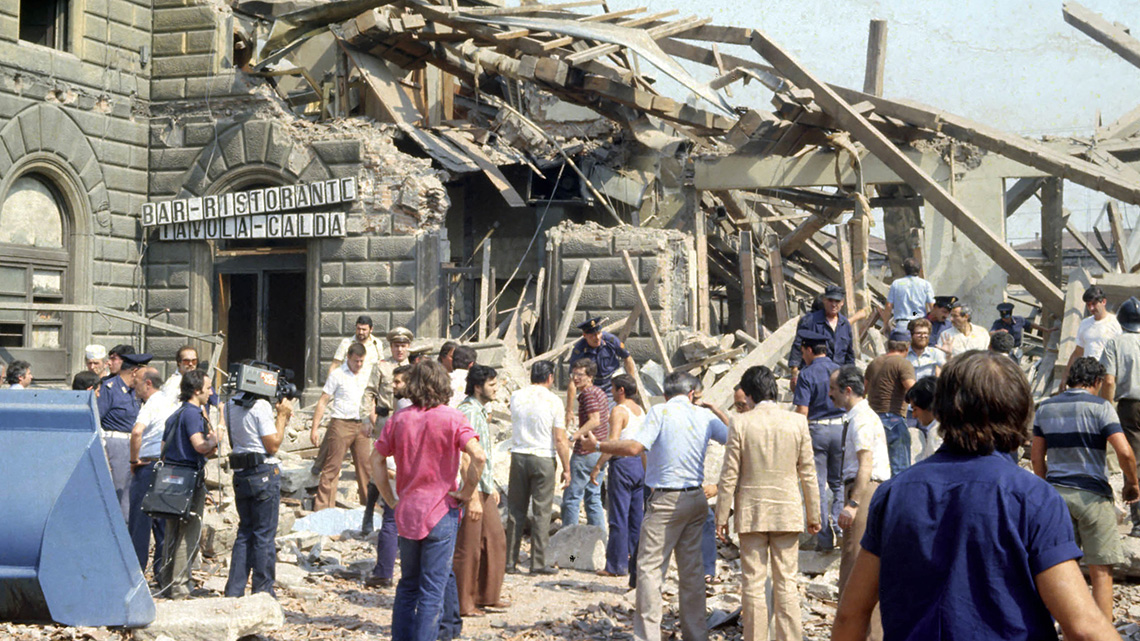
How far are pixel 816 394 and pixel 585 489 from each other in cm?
217

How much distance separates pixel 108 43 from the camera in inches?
664

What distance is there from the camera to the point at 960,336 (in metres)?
10.2

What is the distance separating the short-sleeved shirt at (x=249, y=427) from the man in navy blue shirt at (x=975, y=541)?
509 centimetres

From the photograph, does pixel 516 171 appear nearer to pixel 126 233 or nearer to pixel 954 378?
pixel 126 233

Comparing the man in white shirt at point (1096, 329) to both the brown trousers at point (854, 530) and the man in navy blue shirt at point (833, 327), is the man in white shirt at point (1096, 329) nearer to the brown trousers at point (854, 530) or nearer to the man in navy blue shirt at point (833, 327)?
the man in navy blue shirt at point (833, 327)

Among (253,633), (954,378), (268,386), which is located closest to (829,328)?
(268,386)

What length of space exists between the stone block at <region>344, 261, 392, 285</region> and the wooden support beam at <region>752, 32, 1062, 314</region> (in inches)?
231

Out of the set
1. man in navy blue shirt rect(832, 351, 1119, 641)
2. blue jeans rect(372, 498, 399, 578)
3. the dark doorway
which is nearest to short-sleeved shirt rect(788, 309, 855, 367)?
blue jeans rect(372, 498, 399, 578)

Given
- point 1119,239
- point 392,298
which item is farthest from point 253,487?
point 1119,239

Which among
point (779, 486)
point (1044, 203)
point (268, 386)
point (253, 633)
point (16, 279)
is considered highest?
point (1044, 203)

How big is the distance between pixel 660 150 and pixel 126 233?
8056 mm

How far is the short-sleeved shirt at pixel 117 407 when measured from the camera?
850 cm

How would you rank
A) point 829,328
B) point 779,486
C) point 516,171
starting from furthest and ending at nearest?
1. point 516,171
2. point 829,328
3. point 779,486

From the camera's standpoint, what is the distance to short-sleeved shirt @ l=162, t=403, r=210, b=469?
23.9ft
